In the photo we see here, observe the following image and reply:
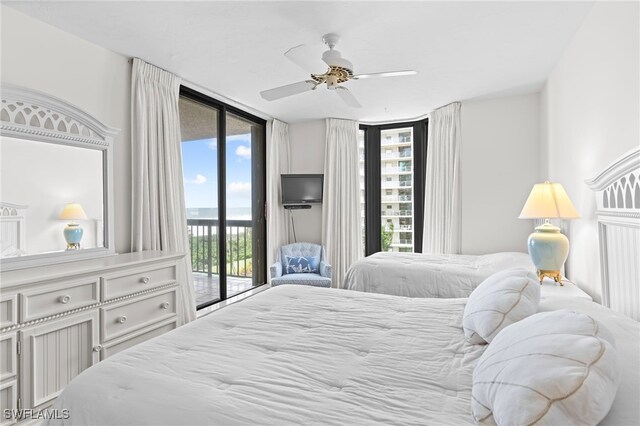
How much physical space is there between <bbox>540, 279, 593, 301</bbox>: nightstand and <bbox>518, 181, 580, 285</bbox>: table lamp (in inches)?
1.8

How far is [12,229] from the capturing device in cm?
216

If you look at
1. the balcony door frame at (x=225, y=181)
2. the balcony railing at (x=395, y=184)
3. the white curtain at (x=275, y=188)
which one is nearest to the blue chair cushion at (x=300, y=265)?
the white curtain at (x=275, y=188)

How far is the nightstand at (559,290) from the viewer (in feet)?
6.99

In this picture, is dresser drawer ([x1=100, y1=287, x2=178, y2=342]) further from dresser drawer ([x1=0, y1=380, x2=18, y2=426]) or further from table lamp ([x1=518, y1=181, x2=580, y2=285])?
table lamp ([x1=518, y1=181, x2=580, y2=285])

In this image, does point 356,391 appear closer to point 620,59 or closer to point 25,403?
point 25,403

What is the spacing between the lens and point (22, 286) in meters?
1.79

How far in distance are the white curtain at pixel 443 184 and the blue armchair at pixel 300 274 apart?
133 centimetres

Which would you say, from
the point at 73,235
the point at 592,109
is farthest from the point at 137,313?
the point at 592,109

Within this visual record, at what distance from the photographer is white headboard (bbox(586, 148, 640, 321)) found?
143 centimetres

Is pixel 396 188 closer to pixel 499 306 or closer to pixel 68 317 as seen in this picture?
pixel 499 306

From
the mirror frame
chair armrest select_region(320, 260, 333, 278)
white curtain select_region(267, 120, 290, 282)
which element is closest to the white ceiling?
→ the mirror frame

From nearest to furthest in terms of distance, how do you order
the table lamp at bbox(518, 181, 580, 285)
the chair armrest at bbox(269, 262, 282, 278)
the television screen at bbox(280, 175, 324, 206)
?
the table lamp at bbox(518, 181, 580, 285)
the chair armrest at bbox(269, 262, 282, 278)
the television screen at bbox(280, 175, 324, 206)

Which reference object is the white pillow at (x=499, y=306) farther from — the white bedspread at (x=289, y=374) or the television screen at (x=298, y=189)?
the television screen at (x=298, y=189)

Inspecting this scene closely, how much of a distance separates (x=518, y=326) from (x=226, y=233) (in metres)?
3.63
